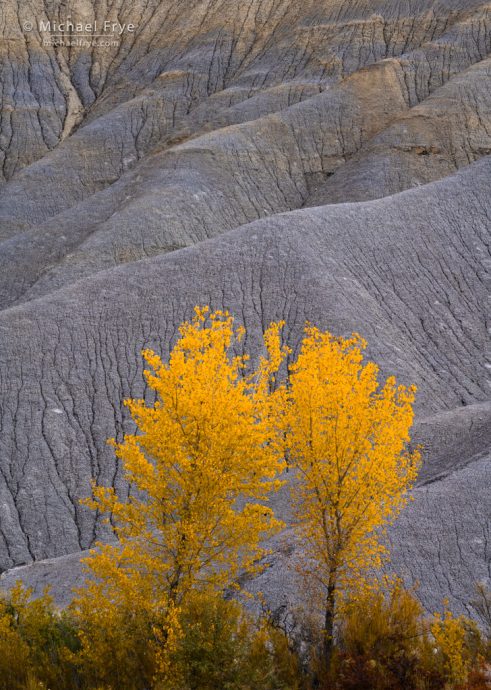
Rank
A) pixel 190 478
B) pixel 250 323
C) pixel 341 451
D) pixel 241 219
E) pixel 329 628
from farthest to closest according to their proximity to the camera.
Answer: pixel 241 219
pixel 250 323
pixel 341 451
pixel 329 628
pixel 190 478

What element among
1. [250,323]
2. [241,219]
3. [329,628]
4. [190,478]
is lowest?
[329,628]

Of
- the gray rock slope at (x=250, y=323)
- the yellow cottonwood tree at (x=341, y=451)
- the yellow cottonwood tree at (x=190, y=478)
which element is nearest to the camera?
the yellow cottonwood tree at (x=190, y=478)

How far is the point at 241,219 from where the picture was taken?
52.4 metres

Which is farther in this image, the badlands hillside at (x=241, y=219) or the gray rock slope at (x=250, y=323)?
the gray rock slope at (x=250, y=323)

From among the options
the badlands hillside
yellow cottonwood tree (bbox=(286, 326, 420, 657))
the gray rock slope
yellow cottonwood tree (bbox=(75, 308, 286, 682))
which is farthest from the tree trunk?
the gray rock slope

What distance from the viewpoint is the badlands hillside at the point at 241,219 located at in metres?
25.0

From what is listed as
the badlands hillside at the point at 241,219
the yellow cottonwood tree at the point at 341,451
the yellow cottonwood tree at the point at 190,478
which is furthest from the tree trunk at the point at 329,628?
the badlands hillside at the point at 241,219

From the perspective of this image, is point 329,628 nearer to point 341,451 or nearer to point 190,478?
point 341,451

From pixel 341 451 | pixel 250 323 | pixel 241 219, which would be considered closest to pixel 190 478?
pixel 341 451

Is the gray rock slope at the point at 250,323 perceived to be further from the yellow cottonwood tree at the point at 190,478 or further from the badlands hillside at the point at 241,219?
the yellow cottonwood tree at the point at 190,478

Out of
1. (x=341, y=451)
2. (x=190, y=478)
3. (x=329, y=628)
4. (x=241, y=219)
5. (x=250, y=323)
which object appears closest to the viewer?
(x=190, y=478)

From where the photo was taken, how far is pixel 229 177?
54219 millimetres

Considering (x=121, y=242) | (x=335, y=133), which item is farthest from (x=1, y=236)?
(x=335, y=133)

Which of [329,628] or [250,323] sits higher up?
[250,323]
